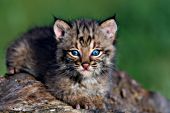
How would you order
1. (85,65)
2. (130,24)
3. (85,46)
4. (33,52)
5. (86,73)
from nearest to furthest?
(85,65) < (86,73) < (85,46) < (33,52) < (130,24)

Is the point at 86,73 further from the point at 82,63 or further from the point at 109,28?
the point at 109,28

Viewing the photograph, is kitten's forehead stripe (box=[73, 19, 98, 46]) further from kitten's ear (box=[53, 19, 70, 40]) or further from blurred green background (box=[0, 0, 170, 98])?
blurred green background (box=[0, 0, 170, 98])

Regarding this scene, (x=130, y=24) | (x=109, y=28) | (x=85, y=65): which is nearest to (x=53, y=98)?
(x=85, y=65)

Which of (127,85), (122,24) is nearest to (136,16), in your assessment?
(122,24)

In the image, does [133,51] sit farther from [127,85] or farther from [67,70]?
[67,70]

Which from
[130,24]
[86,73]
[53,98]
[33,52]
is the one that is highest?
[130,24]

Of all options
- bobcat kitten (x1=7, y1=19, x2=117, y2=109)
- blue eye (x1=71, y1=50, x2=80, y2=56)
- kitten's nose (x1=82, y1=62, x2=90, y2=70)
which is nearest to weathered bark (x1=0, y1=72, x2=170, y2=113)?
bobcat kitten (x1=7, y1=19, x2=117, y2=109)
